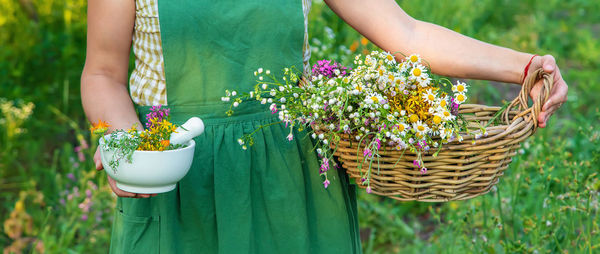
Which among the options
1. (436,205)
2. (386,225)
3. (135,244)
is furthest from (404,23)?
(436,205)

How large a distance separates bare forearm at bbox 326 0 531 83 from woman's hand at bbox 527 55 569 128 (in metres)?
0.08

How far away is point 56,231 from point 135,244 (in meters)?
1.53

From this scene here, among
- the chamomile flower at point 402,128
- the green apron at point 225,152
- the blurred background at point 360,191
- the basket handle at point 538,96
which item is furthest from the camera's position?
the blurred background at point 360,191

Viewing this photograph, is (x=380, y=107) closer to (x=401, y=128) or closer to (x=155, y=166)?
(x=401, y=128)

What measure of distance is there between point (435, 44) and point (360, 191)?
1709 mm

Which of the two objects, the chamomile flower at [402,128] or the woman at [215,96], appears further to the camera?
the woman at [215,96]

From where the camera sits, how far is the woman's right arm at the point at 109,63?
1.28 m

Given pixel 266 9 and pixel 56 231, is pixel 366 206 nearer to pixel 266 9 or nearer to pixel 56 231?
pixel 56 231

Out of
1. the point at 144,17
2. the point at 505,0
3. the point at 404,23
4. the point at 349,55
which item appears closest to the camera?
the point at 144,17

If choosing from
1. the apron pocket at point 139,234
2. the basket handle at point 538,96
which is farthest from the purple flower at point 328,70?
the apron pocket at point 139,234

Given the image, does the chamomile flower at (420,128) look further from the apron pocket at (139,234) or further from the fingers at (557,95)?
the apron pocket at (139,234)

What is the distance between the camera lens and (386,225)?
2.96 metres

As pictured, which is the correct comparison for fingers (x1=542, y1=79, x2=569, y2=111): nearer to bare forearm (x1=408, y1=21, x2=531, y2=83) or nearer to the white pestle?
bare forearm (x1=408, y1=21, x2=531, y2=83)

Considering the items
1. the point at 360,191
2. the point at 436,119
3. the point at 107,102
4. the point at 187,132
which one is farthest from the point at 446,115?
the point at 360,191
